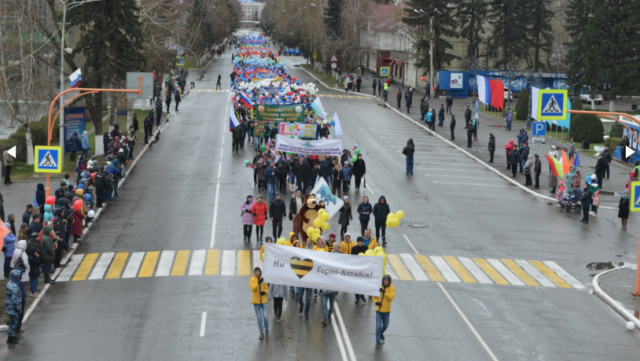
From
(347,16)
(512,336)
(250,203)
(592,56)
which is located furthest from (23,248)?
(347,16)

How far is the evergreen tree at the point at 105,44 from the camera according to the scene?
4047cm

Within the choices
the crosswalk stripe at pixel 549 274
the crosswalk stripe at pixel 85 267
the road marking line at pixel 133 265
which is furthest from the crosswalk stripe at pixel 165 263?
the crosswalk stripe at pixel 549 274

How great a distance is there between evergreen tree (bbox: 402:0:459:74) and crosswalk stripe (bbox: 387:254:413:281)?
51524 millimetres

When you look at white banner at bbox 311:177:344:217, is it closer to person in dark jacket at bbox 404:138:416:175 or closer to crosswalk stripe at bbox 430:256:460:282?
crosswalk stripe at bbox 430:256:460:282

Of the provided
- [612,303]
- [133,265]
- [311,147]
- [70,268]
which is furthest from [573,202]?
[70,268]

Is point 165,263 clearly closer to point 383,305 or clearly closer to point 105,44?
point 383,305

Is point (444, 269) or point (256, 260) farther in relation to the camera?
point (256, 260)

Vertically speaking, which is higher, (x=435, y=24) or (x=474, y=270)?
(x=435, y=24)

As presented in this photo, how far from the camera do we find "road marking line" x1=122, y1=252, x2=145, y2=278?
2172 cm

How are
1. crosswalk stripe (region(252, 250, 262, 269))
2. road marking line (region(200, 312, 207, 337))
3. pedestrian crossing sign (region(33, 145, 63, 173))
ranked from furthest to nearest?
pedestrian crossing sign (region(33, 145, 63, 173)), crosswalk stripe (region(252, 250, 262, 269)), road marking line (region(200, 312, 207, 337))

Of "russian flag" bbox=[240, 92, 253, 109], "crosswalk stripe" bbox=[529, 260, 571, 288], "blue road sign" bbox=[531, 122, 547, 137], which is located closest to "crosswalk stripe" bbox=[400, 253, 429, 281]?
"crosswalk stripe" bbox=[529, 260, 571, 288]

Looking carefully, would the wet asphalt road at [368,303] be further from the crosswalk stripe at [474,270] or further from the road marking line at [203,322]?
the crosswalk stripe at [474,270]

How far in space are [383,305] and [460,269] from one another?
6989 millimetres

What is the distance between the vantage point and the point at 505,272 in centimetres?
2300
